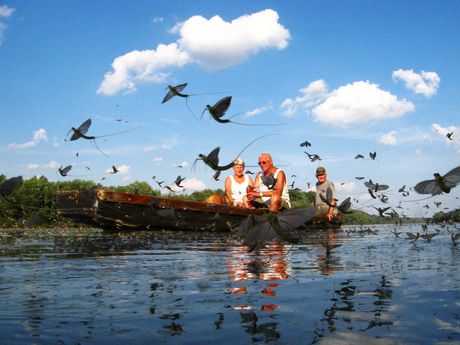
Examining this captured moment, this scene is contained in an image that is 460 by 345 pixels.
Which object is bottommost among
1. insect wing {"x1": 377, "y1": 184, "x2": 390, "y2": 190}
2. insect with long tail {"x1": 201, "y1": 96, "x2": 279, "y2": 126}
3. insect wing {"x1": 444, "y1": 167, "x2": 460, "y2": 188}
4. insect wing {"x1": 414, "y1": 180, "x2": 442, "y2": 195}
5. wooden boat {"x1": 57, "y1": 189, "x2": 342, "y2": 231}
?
wooden boat {"x1": 57, "y1": 189, "x2": 342, "y2": 231}

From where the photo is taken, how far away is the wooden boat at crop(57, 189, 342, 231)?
40.3 feet

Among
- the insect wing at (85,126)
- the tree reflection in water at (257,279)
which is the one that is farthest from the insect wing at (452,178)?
the insect wing at (85,126)

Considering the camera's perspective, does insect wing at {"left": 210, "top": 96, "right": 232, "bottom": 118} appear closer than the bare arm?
Yes

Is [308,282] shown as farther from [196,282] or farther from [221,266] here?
[221,266]

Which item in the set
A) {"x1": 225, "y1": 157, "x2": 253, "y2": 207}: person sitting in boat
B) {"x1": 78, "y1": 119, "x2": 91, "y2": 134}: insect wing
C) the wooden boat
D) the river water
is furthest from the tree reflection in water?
{"x1": 225, "y1": 157, "x2": 253, "y2": 207}: person sitting in boat

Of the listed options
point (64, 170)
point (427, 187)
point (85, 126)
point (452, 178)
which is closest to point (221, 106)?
point (427, 187)

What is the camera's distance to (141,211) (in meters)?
12.7

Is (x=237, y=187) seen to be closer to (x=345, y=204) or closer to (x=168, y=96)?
(x=168, y=96)

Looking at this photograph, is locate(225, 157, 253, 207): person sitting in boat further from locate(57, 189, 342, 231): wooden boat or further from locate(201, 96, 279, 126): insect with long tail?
locate(201, 96, 279, 126): insect with long tail

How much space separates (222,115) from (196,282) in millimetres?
1659

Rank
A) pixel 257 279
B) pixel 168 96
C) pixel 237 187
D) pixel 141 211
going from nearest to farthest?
pixel 257 279 → pixel 168 96 → pixel 141 211 → pixel 237 187

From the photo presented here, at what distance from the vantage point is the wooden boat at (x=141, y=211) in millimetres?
12289

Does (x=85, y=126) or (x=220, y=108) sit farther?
(x=85, y=126)

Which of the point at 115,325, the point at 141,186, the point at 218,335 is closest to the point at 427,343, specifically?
the point at 218,335
